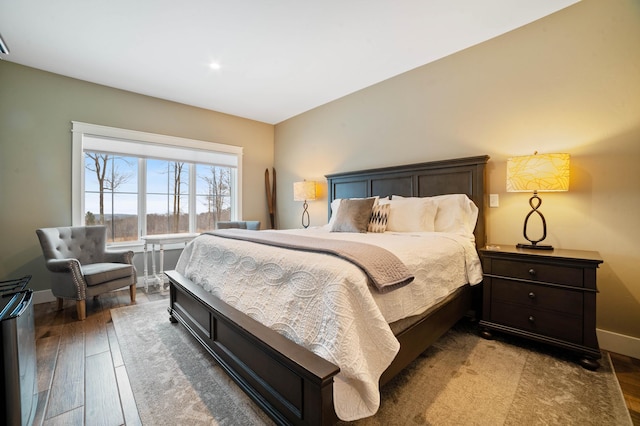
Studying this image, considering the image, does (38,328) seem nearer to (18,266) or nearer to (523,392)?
(18,266)

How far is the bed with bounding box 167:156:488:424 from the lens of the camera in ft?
3.65

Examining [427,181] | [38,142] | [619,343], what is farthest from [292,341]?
[38,142]

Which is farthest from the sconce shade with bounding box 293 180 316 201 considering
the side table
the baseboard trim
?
the baseboard trim

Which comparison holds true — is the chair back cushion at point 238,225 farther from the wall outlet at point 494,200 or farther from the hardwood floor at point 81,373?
the wall outlet at point 494,200

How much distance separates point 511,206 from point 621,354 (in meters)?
1.31

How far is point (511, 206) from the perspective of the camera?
255 cm

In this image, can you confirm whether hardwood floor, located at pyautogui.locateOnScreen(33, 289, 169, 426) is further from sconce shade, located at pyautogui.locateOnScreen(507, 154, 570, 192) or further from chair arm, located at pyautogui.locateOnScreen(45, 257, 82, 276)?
sconce shade, located at pyautogui.locateOnScreen(507, 154, 570, 192)

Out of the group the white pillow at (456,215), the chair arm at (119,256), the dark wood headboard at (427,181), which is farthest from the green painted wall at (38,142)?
the white pillow at (456,215)

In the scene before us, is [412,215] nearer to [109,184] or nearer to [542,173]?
[542,173]

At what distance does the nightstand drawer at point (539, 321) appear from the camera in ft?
6.14

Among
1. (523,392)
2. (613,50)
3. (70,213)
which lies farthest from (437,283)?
(70,213)

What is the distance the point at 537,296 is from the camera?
2.02m

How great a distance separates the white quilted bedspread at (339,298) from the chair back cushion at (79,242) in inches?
82.0

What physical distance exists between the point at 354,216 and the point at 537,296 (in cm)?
162
